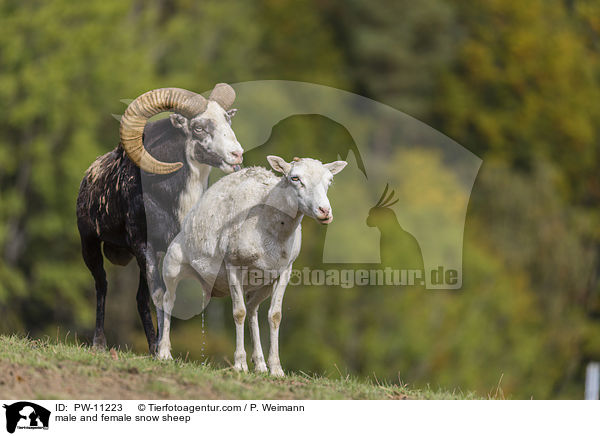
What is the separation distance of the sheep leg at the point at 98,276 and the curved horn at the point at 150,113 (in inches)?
61.7

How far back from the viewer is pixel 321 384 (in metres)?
10.8

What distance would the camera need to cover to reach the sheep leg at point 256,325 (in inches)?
409

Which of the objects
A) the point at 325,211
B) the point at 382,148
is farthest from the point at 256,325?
the point at 382,148

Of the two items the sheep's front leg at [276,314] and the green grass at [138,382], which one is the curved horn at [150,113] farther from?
the green grass at [138,382]

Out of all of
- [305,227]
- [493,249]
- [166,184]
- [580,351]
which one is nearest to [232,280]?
[166,184]

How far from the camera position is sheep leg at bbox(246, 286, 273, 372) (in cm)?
1038

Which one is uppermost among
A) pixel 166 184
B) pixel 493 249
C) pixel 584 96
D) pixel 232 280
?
pixel 584 96

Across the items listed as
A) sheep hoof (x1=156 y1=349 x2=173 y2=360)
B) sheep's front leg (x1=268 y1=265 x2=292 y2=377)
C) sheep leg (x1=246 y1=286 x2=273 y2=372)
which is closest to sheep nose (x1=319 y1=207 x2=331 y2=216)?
sheep's front leg (x1=268 y1=265 x2=292 y2=377)

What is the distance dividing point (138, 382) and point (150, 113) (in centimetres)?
323

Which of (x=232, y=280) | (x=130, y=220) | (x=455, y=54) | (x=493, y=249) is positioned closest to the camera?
(x=232, y=280)

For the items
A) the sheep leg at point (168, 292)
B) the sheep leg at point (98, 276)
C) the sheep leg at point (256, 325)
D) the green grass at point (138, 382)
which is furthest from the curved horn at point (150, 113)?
the green grass at point (138, 382)
